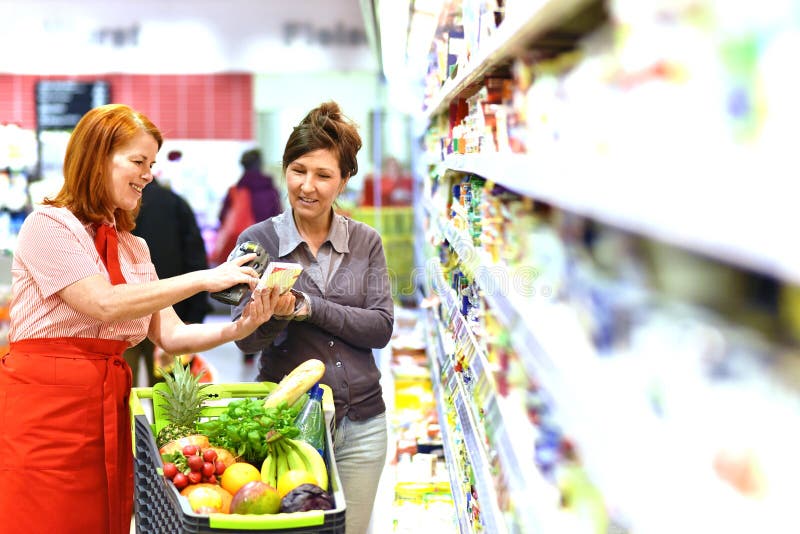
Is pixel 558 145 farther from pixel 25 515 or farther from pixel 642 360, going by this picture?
pixel 25 515

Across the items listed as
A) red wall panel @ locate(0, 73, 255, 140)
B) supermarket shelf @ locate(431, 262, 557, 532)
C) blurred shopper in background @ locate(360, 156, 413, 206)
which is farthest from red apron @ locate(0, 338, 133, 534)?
red wall panel @ locate(0, 73, 255, 140)

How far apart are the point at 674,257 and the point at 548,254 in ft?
1.72

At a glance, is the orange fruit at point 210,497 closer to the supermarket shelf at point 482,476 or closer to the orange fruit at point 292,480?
the orange fruit at point 292,480

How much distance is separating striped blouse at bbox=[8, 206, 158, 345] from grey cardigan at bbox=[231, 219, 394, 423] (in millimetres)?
394

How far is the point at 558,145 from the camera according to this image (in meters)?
1.33

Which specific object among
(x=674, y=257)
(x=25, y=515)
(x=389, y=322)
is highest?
(x=674, y=257)

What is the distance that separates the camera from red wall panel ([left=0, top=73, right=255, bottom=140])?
434 inches

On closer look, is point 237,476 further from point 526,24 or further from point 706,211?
point 706,211

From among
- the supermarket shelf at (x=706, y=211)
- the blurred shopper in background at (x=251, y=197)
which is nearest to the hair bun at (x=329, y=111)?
the supermarket shelf at (x=706, y=211)

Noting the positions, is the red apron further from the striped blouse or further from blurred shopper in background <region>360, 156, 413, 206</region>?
blurred shopper in background <region>360, 156, 413, 206</region>

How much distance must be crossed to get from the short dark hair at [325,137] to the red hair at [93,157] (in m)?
0.42

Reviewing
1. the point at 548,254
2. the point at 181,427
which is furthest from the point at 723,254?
the point at 181,427

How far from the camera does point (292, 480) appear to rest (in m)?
1.90

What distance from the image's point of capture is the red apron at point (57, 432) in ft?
8.21
